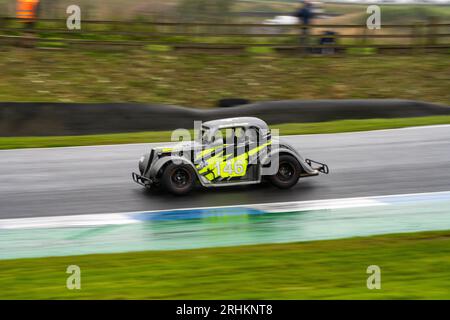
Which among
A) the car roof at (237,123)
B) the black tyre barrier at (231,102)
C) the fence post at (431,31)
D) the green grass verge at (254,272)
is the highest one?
the fence post at (431,31)

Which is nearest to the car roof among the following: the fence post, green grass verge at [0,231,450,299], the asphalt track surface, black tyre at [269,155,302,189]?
black tyre at [269,155,302,189]

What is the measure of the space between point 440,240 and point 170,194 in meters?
4.33

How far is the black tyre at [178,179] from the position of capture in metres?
11.0

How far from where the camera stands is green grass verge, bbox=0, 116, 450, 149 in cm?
1542

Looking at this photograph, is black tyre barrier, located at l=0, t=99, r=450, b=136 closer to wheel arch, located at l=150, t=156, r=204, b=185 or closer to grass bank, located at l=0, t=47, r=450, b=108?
grass bank, located at l=0, t=47, r=450, b=108

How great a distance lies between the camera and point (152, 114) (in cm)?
1748

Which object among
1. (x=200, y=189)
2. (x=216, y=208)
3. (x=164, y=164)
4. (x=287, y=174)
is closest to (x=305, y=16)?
(x=287, y=174)

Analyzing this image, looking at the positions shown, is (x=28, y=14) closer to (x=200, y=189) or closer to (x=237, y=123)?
(x=200, y=189)

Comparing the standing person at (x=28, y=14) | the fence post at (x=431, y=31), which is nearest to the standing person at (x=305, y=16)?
the fence post at (x=431, y=31)

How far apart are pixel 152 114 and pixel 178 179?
661cm

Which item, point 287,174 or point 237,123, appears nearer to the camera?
point 237,123

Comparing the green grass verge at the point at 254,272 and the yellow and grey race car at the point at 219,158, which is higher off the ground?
the yellow and grey race car at the point at 219,158

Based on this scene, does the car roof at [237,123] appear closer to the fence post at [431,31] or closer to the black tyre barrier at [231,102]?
the black tyre barrier at [231,102]
